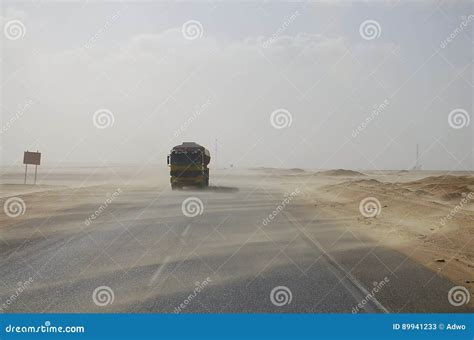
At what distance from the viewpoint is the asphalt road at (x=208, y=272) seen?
21.9 feet

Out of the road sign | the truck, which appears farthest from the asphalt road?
the truck

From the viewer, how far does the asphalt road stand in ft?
21.9

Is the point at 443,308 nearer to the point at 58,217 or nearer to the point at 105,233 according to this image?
the point at 105,233

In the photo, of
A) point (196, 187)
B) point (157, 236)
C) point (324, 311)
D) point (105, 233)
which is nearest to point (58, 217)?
point (105, 233)

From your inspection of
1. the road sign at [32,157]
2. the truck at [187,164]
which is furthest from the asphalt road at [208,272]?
the truck at [187,164]

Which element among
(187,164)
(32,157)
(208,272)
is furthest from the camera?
(187,164)

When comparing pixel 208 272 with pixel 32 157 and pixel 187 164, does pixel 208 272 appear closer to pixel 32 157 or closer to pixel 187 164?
pixel 187 164

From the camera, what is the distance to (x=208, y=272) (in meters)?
8.65

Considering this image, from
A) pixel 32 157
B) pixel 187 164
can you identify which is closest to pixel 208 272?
pixel 187 164

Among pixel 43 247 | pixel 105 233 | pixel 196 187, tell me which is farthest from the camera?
pixel 196 187

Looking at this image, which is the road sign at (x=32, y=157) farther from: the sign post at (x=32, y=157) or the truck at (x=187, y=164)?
the truck at (x=187, y=164)

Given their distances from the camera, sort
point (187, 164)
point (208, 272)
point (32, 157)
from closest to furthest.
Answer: point (208, 272) < point (32, 157) < point (187, 164)

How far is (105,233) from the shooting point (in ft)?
45.5

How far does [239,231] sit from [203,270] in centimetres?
589
